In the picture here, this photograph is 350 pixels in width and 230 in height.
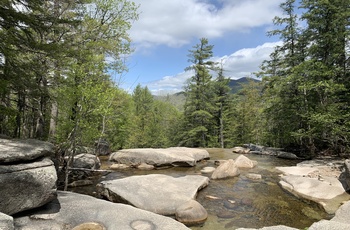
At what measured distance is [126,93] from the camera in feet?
53.5

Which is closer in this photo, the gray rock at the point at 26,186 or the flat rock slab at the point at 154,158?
the gray rock at the point at 26,186

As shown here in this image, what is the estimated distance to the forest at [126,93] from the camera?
9367 millimetres

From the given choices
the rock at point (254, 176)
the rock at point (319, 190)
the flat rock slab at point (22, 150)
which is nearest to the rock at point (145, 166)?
the rock at point (254, 176)

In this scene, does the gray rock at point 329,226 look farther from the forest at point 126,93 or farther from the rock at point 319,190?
the forest at point 126,93

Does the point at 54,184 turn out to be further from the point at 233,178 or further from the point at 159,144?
the point at 159,144

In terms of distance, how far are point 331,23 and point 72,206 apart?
19.5m

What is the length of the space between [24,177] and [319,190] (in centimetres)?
1094

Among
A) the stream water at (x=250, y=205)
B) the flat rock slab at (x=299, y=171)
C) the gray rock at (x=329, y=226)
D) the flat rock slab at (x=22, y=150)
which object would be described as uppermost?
the flat rock slab at (x=22, y=150)

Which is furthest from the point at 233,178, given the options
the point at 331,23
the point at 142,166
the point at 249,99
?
the point at 249,99

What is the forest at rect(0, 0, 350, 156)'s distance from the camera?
30.7 ft

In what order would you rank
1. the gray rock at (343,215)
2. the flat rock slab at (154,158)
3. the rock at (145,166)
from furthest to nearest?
the flat rock slab at (154,158), the rock at (145,166), the gray rock at (343,215)

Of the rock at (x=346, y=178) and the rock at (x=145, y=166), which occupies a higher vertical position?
the rock at (x=346, y=178)

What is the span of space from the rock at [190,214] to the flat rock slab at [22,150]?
179 inches

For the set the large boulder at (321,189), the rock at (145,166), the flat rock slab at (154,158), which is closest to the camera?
the large boulder at (321,189)
